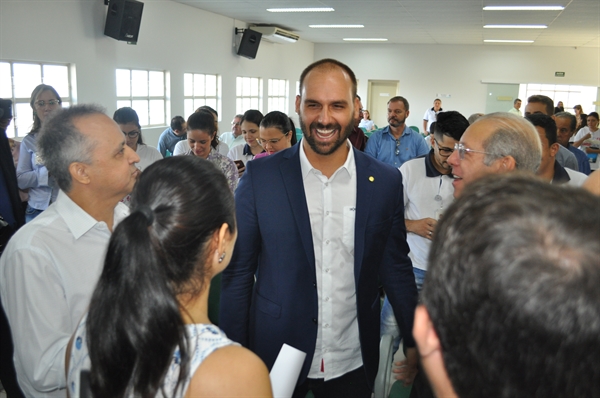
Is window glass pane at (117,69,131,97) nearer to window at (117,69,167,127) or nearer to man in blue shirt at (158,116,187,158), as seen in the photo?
window at (117,69,167,127)

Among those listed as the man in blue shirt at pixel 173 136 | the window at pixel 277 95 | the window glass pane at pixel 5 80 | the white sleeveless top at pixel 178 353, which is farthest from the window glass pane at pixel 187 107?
the white sleeveless top at pixel 178 353

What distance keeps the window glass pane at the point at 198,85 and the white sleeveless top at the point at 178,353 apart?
33.2ft

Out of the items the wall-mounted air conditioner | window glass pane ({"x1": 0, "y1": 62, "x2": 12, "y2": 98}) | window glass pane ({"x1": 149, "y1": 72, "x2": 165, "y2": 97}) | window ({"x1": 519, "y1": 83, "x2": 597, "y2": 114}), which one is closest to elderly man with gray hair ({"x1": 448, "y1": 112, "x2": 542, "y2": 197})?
window glass pane ({"x1": 0, "y1": 62, "x2": 12, "y2": 98})

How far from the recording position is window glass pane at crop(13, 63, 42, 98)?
A: 242 inches

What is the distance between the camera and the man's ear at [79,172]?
1.53 m

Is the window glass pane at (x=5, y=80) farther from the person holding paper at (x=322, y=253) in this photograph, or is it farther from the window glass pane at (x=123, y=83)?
the person holding paper at (x=322, y=253)

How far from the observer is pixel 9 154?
8.48ft

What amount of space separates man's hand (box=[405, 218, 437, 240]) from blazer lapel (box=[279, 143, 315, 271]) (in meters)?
1.07

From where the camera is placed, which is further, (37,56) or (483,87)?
(483,87)

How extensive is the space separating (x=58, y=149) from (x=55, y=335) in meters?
0.61

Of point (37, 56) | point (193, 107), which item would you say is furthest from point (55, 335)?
point (193, 107)

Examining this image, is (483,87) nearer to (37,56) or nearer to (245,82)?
(245,82)

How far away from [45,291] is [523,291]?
1.27m

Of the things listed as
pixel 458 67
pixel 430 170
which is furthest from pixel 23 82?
pixel 458 67
